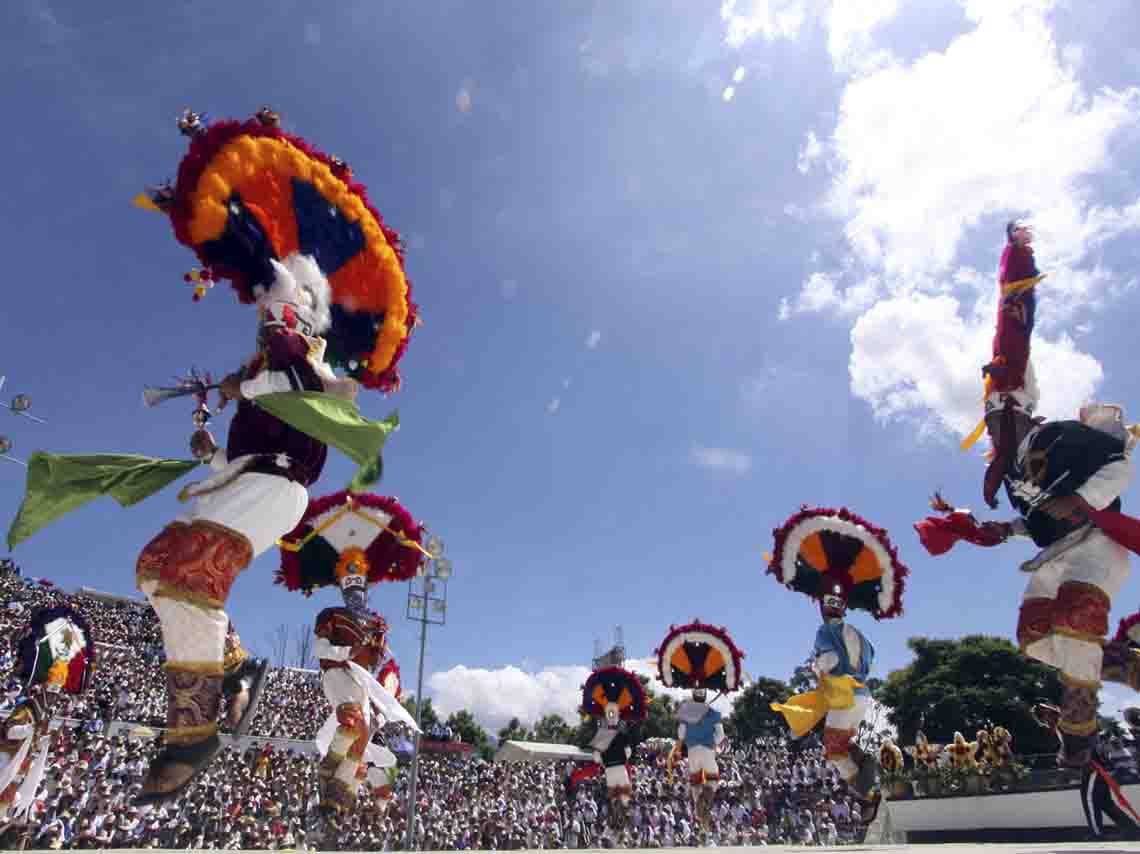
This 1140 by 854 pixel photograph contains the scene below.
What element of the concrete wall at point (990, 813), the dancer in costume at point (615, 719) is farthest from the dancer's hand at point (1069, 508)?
the dancer in costume at point (615, 719)

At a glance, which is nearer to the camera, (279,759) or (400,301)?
(400,301)

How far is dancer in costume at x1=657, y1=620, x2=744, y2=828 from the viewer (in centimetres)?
1417

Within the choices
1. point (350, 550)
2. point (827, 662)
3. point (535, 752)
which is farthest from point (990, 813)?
point (535, 752)

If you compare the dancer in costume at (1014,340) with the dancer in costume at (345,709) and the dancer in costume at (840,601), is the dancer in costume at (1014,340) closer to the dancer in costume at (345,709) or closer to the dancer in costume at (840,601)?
the dancer in costume at (840,601)

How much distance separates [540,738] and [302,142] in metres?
60.6

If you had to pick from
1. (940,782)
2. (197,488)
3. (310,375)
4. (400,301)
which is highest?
(400,301)

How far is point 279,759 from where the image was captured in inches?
758

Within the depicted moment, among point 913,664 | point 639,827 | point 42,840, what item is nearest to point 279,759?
point 42,840

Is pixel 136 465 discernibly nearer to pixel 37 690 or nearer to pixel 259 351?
pixel 259 351

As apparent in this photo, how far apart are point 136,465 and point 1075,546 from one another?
627 centimetres

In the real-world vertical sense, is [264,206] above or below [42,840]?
above

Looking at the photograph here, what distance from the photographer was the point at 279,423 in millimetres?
4672


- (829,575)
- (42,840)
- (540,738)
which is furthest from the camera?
(540,738)

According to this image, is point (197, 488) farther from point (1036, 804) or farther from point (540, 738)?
point (540, 738)
